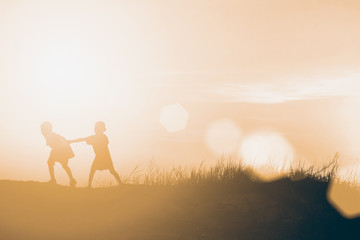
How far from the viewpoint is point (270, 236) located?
7.10 m

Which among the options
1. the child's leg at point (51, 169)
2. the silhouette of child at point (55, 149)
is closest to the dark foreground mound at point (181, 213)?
the child's leg at point (51, 169)

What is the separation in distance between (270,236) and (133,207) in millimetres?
3081

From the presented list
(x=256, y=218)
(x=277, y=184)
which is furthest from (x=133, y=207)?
(x=277, y=184)

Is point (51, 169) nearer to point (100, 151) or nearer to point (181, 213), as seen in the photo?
point (100, 151)

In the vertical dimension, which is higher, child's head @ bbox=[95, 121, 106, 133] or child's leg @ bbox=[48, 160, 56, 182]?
child's head @ bbox=[95, 121, 106, 133]

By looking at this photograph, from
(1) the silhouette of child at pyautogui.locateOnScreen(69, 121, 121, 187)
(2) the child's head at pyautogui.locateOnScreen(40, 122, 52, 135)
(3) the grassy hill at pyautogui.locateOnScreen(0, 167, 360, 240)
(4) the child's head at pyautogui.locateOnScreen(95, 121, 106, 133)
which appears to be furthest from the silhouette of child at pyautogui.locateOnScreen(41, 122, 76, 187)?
(4) the child's head at pyautogui.locateOnScreen(95, 121, 106, 133)

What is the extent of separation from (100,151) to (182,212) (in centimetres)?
332

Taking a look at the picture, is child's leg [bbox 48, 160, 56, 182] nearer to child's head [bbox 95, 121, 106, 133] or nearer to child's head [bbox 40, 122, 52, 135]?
child's head [bbox 40, 122, 52, 135]

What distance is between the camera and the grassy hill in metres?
7.30

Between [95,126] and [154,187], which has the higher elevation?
[95,126]

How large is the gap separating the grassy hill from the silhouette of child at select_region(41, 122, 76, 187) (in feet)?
3.07

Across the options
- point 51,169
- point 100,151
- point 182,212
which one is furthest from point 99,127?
point 182,212

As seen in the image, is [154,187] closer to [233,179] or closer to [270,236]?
[233,179]

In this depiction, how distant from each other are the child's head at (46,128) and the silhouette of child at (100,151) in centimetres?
110
